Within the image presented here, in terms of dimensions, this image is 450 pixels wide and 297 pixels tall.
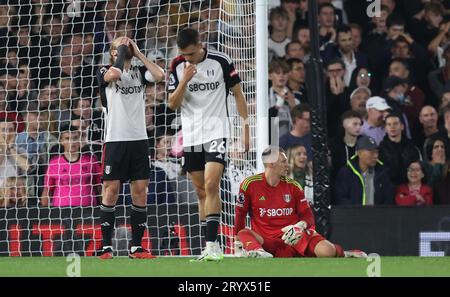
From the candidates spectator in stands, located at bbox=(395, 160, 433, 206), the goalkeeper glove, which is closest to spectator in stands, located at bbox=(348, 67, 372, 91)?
spectator in stands, located at bbox=(395, 160, 433, 206)

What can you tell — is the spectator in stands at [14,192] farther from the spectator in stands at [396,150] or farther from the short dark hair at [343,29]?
the short dark hair at [343,29]

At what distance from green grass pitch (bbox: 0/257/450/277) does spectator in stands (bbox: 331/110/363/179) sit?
3.04 meters

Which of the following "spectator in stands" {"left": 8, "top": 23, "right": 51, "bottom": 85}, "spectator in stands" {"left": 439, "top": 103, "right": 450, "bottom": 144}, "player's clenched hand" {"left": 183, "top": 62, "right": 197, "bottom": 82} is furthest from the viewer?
"spectator in stands" {"left": 8, "top": 23, "right": 51, "bottom": 85}

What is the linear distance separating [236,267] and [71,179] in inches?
161

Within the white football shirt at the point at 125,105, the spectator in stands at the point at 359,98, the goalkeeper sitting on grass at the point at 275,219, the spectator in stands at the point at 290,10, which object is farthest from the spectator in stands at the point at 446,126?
the white football shirt at the point at 125,105

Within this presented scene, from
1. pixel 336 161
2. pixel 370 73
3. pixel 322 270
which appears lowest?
pixel 322 270

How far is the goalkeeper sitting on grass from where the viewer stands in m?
10.6

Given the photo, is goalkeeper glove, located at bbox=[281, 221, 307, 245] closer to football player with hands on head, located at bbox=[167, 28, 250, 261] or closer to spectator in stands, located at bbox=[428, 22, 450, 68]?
football player with hands on head, located at bbox=[167, 28, 250, 261]

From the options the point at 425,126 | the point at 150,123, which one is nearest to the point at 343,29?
the point at 425,126

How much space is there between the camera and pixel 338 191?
1299 cm

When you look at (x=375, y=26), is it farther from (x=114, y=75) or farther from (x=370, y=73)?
(x=114, y=75)

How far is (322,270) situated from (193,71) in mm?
2125

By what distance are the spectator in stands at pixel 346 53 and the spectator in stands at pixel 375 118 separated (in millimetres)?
587

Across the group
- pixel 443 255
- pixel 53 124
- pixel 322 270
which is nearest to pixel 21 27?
pixel 53 124
